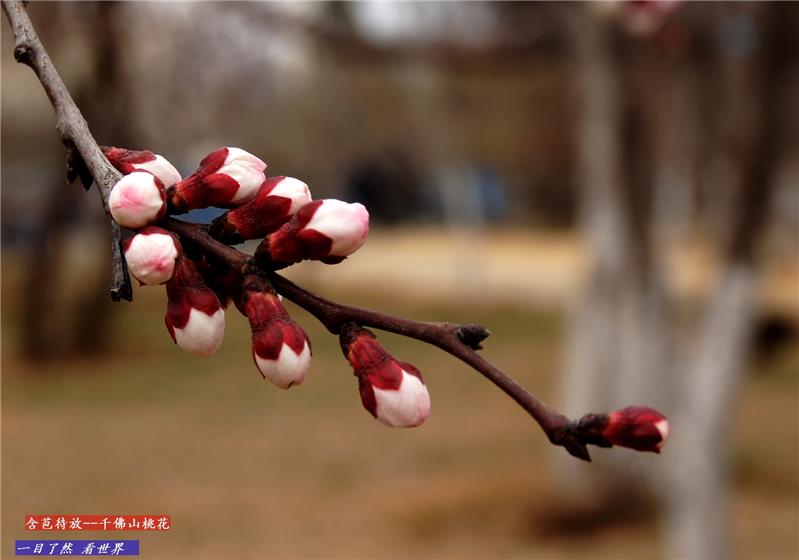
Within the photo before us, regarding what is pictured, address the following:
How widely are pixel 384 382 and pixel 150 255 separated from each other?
0.17 metres

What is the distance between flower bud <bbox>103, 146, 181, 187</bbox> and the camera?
0.72 meters

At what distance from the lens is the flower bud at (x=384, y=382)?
0.70 meters

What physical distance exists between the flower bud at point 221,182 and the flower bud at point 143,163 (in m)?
0.02

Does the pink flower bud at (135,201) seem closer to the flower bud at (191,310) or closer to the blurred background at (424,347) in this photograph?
the flower bud at (191,310)

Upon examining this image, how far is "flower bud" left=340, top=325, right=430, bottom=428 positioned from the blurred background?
4.3 inches

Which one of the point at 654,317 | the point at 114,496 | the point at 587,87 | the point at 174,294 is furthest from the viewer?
the point at 114,496

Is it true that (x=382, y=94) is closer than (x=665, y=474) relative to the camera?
No

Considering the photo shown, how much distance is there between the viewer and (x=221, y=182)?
71 cm

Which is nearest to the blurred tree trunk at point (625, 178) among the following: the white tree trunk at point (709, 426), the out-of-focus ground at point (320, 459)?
the white tree trunk at point (709, 426)

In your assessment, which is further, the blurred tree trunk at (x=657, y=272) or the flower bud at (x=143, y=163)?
the blurred tree trunk at (x=657, y=272)

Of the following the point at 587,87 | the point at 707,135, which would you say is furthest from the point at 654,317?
the point at 707,135

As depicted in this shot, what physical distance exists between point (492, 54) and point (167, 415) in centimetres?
361

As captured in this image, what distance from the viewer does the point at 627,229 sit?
467 cm

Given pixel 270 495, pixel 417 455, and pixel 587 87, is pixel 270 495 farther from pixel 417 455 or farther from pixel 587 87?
pixel 587 87
